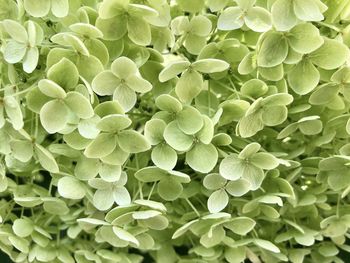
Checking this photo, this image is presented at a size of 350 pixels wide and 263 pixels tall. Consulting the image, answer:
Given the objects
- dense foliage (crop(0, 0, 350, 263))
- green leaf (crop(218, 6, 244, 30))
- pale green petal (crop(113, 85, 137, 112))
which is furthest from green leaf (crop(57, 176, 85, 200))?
green leaf (crop(218, 6, 244, 30))

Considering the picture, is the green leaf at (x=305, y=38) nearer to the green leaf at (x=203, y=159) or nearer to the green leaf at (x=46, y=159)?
the green leaf at (x=203, y=159)

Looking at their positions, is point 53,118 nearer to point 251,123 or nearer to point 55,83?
point 55,83

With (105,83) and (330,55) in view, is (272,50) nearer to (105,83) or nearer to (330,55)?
(330,55)

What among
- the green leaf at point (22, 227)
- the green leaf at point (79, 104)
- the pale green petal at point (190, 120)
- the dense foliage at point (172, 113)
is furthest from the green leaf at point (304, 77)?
the green leaf at point (22, 227)

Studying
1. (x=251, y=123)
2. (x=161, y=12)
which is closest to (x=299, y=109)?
(x=251, y=123)

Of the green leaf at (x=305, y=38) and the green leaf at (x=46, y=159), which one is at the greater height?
the green leaf at (x=305, y=38)

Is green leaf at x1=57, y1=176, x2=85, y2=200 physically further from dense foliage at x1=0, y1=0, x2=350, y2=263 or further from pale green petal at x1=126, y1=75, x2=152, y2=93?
pale green petal at x1=126, y1=75, x2=152, y2=93
